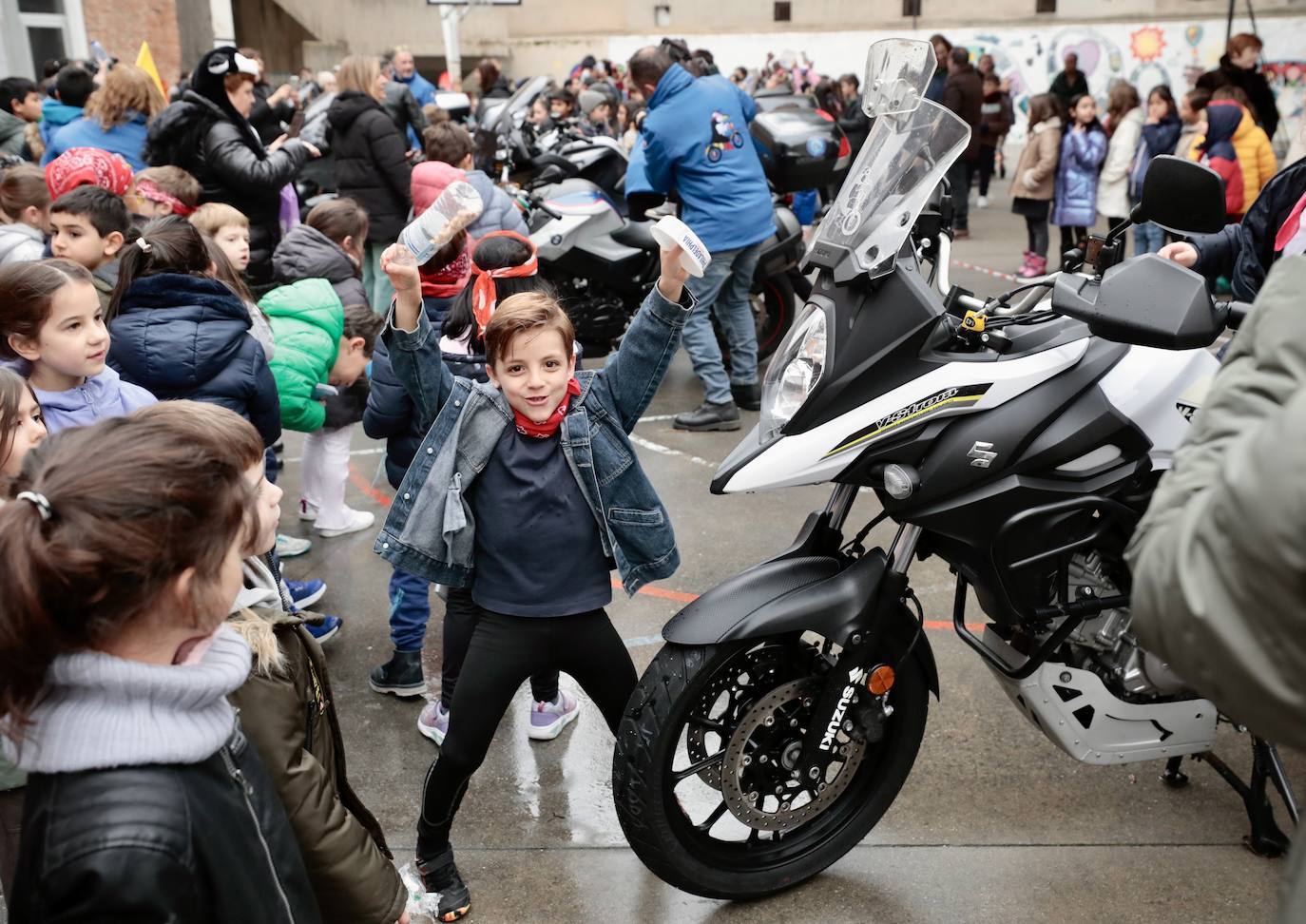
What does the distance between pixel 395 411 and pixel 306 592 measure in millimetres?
1296

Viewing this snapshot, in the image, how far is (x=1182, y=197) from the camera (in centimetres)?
231

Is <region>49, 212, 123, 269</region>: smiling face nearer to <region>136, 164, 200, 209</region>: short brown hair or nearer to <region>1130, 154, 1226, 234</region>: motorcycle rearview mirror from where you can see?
<region>136, 164, 200, 209</region>: short brown hair

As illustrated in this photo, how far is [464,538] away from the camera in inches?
105

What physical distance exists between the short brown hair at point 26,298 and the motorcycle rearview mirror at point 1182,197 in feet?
8.10

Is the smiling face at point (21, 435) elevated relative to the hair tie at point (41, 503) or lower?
lower

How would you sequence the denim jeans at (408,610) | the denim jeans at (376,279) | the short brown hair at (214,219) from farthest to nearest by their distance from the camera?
the denim jeans at (376,279), the short brown hair at (214,219), the denim jeans at (408,610)

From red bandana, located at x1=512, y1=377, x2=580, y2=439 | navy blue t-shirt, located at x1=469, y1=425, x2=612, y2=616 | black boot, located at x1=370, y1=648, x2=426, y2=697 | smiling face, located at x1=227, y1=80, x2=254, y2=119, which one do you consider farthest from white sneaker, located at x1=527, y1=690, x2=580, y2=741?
smiling face, located at x1=227, y1=80, x2=254, y2=119

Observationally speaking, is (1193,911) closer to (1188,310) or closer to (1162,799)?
(1162,799)

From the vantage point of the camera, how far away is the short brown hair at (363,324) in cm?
464

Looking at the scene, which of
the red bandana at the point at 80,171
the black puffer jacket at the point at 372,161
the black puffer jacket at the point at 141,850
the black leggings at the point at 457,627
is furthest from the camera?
the black puffer jacket at the point at 372,161

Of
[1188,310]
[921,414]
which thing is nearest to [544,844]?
[921,414]

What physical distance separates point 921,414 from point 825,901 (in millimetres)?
1203

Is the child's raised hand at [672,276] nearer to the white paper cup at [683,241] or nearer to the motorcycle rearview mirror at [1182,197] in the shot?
the white paper cup at [683,241]

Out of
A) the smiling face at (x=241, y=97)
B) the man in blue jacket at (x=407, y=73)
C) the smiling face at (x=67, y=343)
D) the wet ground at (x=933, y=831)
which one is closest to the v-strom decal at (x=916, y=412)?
the wet ground at (x=933, y=831)
